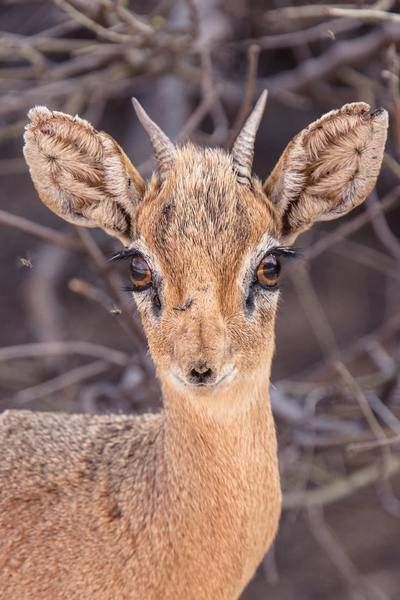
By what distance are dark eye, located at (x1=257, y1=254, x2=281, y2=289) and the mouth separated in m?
0.40

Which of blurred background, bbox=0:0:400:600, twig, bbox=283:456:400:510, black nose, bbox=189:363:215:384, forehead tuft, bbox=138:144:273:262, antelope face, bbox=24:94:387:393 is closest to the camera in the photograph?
black nose, bbox=189:363:215:384

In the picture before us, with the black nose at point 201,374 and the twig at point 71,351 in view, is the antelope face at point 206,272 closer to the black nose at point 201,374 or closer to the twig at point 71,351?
the black nose at point 201,374

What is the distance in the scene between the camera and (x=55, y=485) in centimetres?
512

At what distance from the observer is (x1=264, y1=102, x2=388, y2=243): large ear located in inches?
186

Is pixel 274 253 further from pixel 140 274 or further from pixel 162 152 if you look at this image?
pixel 162 152

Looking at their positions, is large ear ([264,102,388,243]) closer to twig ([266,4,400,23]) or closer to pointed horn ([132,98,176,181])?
pointed horn ([132,98,176,181])

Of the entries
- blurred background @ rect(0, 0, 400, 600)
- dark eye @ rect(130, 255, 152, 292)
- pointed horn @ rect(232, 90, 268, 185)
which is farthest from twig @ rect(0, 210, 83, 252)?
pointed horn @ rect(232, 90, 268, 185)

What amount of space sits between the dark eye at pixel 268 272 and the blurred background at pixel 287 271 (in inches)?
32.1

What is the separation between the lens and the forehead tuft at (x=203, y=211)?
4.46m

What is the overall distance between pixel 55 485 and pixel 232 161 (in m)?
1.60

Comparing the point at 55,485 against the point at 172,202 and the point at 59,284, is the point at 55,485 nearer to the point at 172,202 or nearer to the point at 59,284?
the point at 172,202

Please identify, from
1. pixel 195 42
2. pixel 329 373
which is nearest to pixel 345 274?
pixel 329 373

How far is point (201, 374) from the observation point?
4113 millimetres

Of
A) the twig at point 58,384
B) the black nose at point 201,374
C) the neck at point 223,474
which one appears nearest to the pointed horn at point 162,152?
the neck at point 223,474
